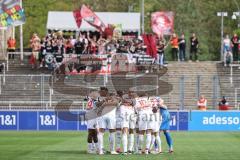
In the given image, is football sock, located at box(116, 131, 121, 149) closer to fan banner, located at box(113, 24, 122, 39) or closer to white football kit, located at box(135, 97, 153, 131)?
white football kit, located at box(135, 97, 153, 131)

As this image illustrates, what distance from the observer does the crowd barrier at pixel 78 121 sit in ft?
153

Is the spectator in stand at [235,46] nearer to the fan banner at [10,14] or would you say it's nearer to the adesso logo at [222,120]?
the adesso logo at [222,120]

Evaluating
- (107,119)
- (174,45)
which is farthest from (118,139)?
(174,45)

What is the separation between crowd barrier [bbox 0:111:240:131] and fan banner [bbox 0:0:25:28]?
884 cm

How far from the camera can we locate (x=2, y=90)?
50281 mm

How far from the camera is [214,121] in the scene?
47.3 m

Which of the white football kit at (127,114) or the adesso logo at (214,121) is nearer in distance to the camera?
the white football kit at (127,114)

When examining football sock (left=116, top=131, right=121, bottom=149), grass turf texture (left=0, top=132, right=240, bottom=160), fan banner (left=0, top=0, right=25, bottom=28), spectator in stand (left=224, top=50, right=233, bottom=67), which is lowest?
grass turf texture (left=0, top=132, right=240, bottom=160)

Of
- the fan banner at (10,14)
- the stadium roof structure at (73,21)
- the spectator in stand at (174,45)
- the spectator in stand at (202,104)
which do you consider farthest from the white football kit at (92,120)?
the stadium roof structure at (73,21)

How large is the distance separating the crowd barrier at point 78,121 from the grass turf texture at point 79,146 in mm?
2342

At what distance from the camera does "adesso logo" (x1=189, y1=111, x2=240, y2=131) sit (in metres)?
47.2

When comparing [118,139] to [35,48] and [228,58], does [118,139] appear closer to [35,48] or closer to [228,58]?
[35,48]

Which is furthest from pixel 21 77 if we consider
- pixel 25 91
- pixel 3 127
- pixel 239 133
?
pixel 239 133

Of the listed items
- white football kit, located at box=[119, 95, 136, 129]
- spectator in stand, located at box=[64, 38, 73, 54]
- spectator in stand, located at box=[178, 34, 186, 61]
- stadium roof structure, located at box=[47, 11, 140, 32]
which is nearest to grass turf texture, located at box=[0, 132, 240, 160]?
white football kit, located at box=[119, 95, 136, 129]
